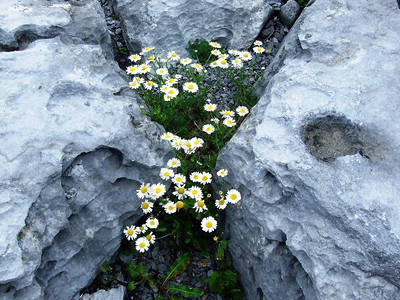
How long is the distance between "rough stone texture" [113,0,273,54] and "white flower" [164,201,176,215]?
108 inches

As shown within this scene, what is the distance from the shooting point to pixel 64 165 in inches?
129

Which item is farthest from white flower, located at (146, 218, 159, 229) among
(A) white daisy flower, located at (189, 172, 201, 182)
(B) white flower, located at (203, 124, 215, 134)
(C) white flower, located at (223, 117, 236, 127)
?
(C) white flower, located at (223, 117, 236, 127)

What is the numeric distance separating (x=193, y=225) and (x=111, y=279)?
34.6 inches

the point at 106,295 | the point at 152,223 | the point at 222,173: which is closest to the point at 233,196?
the point at 222,173

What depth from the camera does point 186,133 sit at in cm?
488

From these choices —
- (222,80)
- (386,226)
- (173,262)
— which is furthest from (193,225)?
(222,80)

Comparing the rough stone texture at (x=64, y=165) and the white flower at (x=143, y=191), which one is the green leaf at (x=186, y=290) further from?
the white flower at (x=143, y=191)

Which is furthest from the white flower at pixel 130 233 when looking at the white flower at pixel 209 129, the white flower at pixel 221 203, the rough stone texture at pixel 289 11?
the rough stone texture at pixel 289 11

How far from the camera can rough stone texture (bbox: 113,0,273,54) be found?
5.70 meters

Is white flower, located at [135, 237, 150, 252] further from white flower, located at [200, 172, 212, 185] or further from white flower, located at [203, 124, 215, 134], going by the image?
white flower, located at [203, 124, 215, 134]

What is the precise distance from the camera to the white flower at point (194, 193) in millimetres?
3692

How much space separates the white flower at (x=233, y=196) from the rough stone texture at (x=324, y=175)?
6cm

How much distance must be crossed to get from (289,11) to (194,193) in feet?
12.3

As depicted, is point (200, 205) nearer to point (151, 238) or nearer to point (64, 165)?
point (151, 238)
